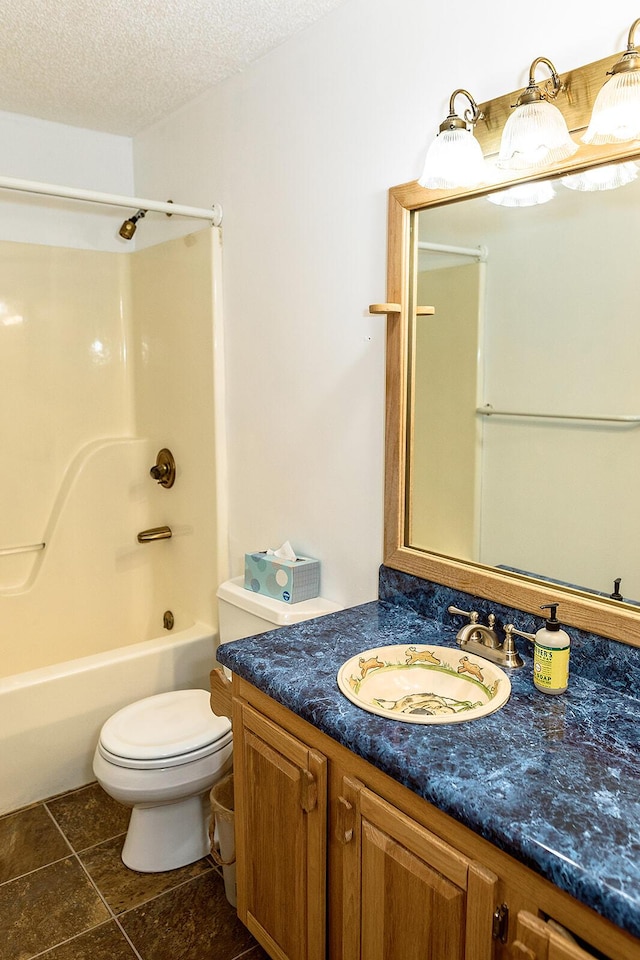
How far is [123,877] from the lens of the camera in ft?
6.32

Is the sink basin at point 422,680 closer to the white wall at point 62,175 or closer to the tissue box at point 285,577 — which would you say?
the tissue box at point 285,577

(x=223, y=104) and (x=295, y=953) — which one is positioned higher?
(x=223, y=104)

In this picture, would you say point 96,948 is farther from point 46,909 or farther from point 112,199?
point 112,199

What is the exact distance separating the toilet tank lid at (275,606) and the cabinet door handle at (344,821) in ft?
2.15

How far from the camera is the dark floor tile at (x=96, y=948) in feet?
5.45

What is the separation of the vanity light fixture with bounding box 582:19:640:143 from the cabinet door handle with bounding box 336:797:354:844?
129cm

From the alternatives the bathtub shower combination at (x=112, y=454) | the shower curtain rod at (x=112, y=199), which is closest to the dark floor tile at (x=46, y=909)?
the bathtub shower combination at (x=112, y=454)

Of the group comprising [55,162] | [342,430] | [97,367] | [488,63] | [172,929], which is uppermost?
[55,162]

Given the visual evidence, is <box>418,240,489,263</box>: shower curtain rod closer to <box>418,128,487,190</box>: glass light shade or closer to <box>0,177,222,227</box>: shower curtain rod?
<box>418,128,487,190</box>: glass light shade

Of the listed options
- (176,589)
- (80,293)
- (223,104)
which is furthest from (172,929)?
(223,104)

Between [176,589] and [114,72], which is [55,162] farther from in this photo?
[176,589]

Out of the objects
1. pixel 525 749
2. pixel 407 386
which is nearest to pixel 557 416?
pixel 407 386

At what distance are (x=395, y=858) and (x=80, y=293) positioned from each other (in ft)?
8.03

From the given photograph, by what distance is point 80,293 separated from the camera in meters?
2.82
